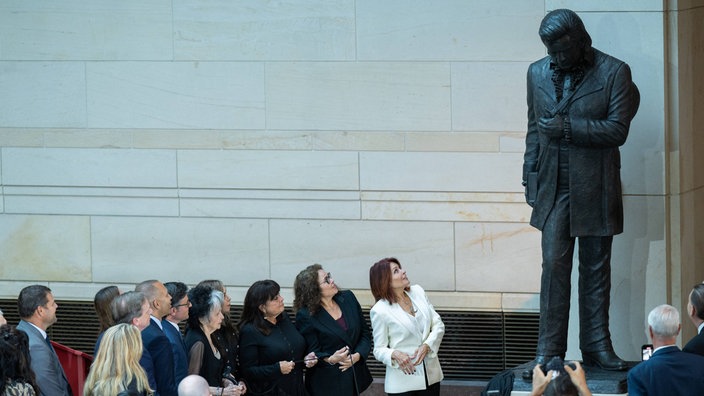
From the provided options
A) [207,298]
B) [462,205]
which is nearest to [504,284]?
[462,205]

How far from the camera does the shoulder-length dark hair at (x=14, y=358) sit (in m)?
7.36

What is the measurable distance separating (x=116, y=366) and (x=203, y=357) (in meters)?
1.52

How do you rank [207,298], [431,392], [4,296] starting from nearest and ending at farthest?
[207,298], [431,392], [4,296]

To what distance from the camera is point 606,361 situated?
8.78 meters

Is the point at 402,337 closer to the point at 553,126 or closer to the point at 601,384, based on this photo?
the point at 601,384

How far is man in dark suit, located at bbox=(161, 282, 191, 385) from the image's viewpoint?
859 centimetres

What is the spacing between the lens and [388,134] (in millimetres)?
11352

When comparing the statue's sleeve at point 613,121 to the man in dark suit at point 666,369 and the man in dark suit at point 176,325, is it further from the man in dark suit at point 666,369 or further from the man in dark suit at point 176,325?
the man in dark suit at point 176,325

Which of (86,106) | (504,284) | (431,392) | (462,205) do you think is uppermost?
(86,106)

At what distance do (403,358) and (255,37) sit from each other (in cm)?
364

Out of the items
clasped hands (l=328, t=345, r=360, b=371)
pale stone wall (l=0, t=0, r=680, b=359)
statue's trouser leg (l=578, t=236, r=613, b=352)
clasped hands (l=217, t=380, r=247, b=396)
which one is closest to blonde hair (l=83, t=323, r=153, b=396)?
clasped hands (l=217, t=380, r=247, b=396)

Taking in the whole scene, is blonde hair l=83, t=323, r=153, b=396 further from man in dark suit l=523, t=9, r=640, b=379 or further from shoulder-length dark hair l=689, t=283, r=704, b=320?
shoulder-length dark hair l=689, t=283, r=704, b=320

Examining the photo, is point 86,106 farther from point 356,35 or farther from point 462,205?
point 462,205

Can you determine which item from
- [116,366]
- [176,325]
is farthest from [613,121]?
[116,366]
